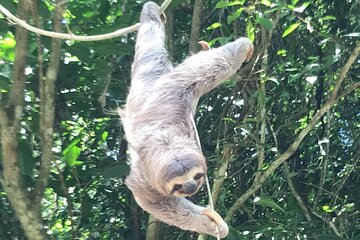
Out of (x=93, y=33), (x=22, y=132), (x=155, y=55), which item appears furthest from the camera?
(x=22, y=132)

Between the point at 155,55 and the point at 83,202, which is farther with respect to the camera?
the point at 83,202

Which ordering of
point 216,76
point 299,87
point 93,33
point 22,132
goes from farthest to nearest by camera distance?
point 299,87 < point 22,132 < point 93,33 < point 216,76

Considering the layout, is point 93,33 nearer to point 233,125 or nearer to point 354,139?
point 233,125

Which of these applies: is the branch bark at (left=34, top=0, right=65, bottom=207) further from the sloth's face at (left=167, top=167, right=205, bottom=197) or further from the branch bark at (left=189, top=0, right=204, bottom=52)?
the sloth's face at (left=167, top=167, right=205, bottom=197)

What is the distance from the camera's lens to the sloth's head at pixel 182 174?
3176mm

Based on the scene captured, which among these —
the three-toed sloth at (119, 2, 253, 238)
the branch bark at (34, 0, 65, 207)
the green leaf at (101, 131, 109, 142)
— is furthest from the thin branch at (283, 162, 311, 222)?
the branch bark at (34, 0, 65, 207)

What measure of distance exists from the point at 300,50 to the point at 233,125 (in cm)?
106

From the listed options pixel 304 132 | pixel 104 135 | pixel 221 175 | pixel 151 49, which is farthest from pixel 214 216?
pixel 104 135

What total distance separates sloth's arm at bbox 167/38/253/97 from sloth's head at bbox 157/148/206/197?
0.76 meters

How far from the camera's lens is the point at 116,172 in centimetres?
536

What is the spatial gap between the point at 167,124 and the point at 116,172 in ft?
5.50

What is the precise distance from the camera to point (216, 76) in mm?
4066

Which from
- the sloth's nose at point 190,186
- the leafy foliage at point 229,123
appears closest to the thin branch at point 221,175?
the leafy foliage at point 229,123

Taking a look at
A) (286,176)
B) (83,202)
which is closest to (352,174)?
(286,176)
